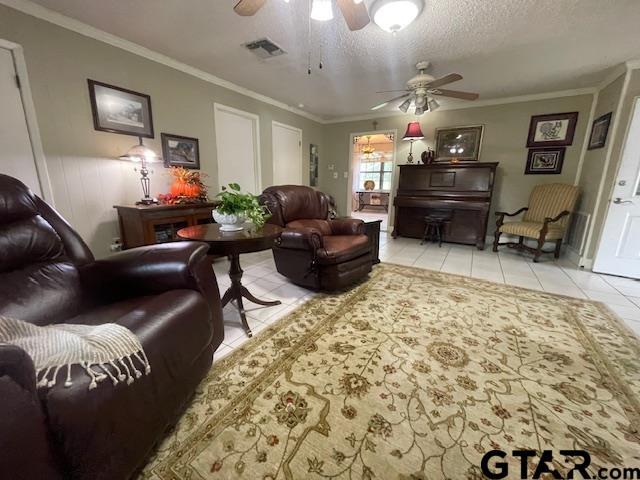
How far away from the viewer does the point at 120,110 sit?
263cm

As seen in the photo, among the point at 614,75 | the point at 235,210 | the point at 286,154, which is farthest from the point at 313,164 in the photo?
the point at 614,75

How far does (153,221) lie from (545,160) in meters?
5.43

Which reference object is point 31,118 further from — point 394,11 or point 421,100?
point 421,100

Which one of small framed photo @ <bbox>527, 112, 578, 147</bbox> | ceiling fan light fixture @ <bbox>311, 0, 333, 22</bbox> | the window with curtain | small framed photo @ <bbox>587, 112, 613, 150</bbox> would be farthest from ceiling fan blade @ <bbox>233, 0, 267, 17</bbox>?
the window with curtain

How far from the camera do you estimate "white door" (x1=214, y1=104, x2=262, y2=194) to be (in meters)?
3.73

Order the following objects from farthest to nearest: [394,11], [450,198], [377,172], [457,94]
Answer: [377,172] < [450,198] < [457,94] < [394,11]

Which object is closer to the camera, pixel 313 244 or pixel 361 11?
pixel 361 11

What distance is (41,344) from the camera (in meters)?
0.73


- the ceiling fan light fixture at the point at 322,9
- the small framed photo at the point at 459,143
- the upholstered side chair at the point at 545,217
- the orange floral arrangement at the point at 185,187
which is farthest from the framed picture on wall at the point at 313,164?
the ceiling fan light fixture at the point at 322,9

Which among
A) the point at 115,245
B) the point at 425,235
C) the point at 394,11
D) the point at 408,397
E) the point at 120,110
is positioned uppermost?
the point at 394,11

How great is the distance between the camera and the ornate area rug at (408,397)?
0.98 meters

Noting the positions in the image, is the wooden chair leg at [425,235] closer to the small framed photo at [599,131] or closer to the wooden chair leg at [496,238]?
the wooden chair leg at [496,238]

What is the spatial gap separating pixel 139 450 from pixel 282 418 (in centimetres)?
53

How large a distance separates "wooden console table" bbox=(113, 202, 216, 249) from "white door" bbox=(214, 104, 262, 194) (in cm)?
103
